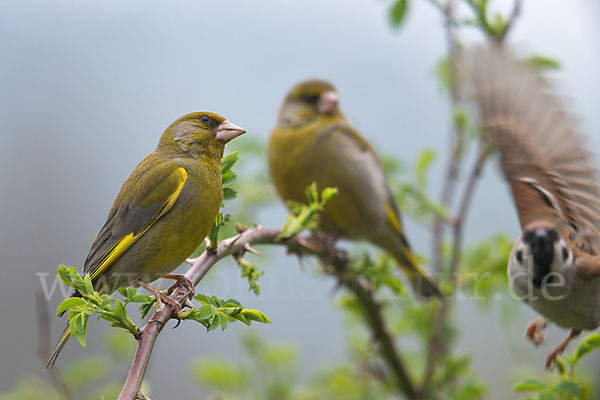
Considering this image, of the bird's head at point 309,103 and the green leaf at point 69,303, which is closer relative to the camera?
the green leaf at point 69,303

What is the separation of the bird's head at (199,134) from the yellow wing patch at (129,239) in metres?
0.11

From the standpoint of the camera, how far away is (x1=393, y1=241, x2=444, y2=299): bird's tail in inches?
122

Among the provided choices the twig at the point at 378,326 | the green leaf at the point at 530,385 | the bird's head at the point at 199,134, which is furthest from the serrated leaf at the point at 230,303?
the twig at the point at 378,326

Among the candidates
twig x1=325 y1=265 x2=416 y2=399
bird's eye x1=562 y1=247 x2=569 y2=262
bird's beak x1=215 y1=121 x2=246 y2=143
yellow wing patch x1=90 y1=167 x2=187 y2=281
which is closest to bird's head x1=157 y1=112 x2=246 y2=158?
bird's beak x1=215 y1=121 x2=246 y2=143

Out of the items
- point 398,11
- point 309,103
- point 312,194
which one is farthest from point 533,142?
point 309,103

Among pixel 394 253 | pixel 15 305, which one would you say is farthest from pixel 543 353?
pixel 15 305

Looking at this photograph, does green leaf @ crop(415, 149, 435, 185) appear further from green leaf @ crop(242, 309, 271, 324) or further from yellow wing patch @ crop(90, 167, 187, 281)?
green leaf @ crop(242, 309, 271, 324)

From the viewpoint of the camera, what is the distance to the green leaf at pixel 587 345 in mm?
1773

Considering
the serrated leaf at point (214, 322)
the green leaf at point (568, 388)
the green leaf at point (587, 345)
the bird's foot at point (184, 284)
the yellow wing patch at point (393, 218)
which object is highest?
the serrated leaf at point (214, 322)

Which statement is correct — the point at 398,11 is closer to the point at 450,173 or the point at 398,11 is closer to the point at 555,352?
the point at 450,173

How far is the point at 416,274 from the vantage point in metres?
3.52

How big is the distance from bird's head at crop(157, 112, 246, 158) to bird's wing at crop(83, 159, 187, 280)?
0.42 feet

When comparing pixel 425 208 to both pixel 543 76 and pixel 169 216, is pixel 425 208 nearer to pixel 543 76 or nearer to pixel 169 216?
pixel 543 76

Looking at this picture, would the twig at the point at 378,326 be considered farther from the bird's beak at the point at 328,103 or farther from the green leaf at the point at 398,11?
the bird's beak at the point at 328,103
